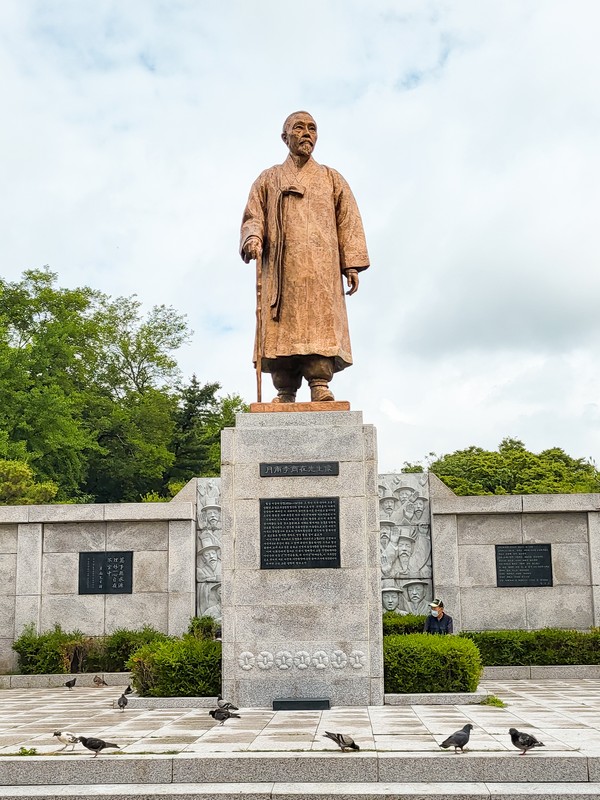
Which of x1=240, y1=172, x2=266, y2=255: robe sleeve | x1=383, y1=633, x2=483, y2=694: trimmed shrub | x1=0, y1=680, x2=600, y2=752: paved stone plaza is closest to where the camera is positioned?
x1=0, y1=680, x2=600, y2=752: paved stone plaza

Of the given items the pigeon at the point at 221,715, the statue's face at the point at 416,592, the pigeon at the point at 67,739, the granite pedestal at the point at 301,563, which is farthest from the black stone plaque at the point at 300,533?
the statue's face at the point at 416,592

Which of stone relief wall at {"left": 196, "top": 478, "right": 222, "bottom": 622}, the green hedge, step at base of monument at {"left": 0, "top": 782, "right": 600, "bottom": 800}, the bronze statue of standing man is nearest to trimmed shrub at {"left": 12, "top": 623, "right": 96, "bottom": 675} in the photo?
stone relief wall at {"left": 196, "top": 478, "right": 222, "bottom": 622}

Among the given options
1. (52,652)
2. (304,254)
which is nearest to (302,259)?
(304,254)

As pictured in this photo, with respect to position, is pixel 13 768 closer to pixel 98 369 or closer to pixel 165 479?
pixel 165 479

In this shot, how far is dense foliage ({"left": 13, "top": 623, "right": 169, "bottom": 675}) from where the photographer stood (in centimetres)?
1378

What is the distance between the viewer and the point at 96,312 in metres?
39.8

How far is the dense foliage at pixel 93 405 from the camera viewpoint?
28453mm

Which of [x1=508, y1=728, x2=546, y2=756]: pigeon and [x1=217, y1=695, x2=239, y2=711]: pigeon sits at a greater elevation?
[x1=508, y1=728, x2=546, y2=756]: pigeon

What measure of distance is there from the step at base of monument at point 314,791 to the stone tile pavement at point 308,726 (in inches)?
12.9

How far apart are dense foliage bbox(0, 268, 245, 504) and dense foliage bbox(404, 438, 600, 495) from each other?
960 cm

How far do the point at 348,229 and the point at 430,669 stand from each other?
199 inches

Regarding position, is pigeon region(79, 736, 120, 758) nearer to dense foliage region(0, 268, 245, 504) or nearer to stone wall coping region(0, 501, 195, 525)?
stone wall coping region(0, 501, 195, 525)

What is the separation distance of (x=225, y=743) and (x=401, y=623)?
25.3ft

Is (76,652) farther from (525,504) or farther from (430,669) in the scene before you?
(525,504)
